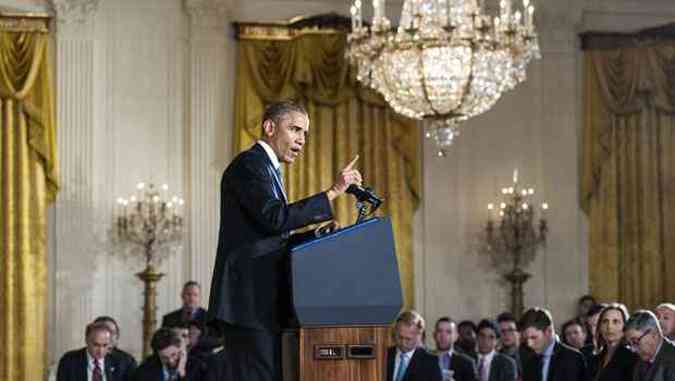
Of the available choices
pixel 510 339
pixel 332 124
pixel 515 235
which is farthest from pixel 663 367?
pixel 332 124

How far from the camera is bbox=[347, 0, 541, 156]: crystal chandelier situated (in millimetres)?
11133

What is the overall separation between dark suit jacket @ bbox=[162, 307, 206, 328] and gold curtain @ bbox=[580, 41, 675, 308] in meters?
4.84

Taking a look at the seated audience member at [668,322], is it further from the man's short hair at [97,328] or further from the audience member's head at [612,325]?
the man's short hair at [97,328]

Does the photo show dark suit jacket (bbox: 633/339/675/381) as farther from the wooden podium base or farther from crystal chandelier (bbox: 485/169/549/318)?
crystal chandelier (bbox: 485/169/549/318)

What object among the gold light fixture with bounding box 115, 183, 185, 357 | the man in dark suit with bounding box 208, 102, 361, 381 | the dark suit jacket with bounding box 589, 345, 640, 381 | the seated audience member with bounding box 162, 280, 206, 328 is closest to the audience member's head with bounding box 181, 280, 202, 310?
the seated audience member with bounding box 162, 280, 206, 328

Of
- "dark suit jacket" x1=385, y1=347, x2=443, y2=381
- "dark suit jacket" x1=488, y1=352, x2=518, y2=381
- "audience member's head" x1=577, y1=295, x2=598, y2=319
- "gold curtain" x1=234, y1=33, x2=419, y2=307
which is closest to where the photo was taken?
"dark suit jacket" x1=385, y1=347, x2=443, y2=381

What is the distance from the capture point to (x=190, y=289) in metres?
13.0

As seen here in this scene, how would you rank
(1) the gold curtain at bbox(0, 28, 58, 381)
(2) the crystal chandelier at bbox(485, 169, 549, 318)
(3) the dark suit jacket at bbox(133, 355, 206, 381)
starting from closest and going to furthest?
(3) the dark suit jacket at bbox(133, 355, 206, 381)
(1) the gold curtain at bbox(0, 28, 58, 381)
(2) the crystal chandelier at bbox(485, 169, 549, 318)

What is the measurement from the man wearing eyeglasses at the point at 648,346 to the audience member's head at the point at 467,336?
595 cm

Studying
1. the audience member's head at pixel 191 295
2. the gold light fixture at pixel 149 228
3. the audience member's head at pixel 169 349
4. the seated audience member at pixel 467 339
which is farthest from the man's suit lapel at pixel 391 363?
the gold light fixture at pixel 149 228

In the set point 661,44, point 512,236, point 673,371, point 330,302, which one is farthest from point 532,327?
point 661,44

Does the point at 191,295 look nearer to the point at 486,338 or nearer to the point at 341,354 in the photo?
the point at 486,338

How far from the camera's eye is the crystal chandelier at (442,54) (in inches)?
438

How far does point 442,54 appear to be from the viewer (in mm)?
11203
